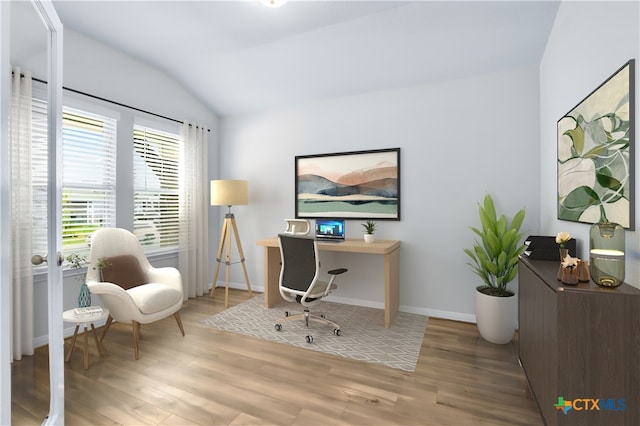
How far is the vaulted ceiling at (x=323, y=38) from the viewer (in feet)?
8.29

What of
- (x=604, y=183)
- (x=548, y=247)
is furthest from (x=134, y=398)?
(x=604, y=183)

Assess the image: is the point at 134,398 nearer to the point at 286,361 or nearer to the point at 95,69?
the point at 286,361

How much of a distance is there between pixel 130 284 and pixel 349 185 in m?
2.63

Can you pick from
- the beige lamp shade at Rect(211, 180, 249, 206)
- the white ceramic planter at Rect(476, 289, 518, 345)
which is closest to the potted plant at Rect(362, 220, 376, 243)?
the white ceramic planter at Rect(476, 289, 518, 345)

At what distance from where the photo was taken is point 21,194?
1.29 meters

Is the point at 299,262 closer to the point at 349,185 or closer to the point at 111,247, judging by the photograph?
the point at 349,185

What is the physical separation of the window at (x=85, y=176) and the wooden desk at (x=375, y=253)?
69.9 inches

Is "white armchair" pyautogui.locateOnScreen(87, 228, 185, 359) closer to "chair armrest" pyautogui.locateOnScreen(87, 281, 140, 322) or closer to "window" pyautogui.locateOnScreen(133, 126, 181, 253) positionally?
"chair armrest" pyautogui.locateOnScreen(87, 281, 140, 322)

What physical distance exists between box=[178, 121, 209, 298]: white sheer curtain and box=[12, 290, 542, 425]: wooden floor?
4.45 feet

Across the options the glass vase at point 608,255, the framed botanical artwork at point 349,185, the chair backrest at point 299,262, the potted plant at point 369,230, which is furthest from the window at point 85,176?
the glass vase at point 608,255

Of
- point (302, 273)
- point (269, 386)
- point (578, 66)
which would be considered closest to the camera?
point (578, 66)

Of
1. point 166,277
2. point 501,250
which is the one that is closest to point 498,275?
point 501,250

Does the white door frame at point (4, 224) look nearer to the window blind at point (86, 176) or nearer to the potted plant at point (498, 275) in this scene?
the window blind at point (86, 176)

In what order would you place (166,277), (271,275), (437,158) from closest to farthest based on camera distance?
(166,277), (437,158), (271,275)
